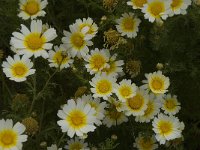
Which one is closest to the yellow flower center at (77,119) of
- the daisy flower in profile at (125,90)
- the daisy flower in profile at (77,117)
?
the daisy flower in profile at (77,117)

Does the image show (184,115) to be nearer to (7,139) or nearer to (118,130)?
(118,130)

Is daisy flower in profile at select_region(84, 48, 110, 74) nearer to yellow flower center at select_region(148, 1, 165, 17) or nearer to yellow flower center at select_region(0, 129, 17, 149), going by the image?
yellow flower center at select_region(148, 1, 165, 17)

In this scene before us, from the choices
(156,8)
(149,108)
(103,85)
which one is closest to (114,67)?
(103,85)

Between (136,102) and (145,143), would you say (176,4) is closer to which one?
(136,102)

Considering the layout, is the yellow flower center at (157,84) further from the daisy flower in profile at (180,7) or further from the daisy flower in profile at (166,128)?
the daisy flower in profile at (180,7)

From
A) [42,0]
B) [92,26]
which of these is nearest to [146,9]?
[92,26]
